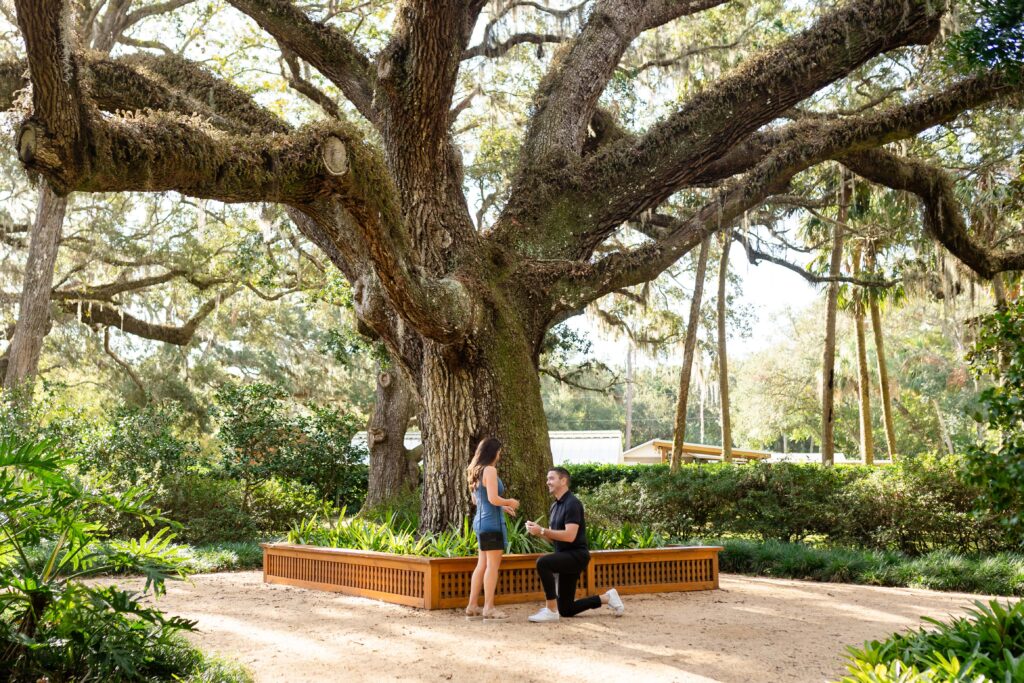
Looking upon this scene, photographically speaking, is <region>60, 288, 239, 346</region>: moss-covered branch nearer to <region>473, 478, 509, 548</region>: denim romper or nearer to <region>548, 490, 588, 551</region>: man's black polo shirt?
<region>473, 478, 509, 548</region>: denim romper

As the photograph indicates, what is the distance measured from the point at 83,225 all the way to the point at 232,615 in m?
13.9

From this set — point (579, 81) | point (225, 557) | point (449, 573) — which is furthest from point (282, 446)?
point (579, 81)

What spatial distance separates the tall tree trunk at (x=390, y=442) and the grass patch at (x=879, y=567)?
575 cm

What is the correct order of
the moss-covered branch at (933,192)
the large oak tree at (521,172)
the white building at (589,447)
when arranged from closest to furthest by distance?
1. the large oak tree at (521,172)
2. the moss-covered branch at (933,192)
3. the white building at (589,447)

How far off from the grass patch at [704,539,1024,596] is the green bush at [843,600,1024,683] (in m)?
5.80

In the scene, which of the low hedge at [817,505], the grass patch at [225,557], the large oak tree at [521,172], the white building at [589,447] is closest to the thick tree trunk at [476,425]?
the large oak tree at [521,172]

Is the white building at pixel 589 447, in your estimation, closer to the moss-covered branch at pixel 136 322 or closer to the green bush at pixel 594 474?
the green bush at pixel 594 474

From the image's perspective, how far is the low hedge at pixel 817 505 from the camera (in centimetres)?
1062

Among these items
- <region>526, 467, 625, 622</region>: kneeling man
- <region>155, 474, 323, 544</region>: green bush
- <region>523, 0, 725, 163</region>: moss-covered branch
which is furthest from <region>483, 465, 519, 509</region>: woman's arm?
<region>155, 474, 323, 544</region>: green bush

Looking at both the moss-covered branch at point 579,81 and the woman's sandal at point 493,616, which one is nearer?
the woman's sandal at point 493,616

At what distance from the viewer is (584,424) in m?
57.4

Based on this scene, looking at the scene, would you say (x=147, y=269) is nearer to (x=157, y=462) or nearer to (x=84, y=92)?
(x=157, y=462)

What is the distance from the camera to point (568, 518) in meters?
6.58

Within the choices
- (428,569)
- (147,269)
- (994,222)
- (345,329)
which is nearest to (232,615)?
(428,569)
